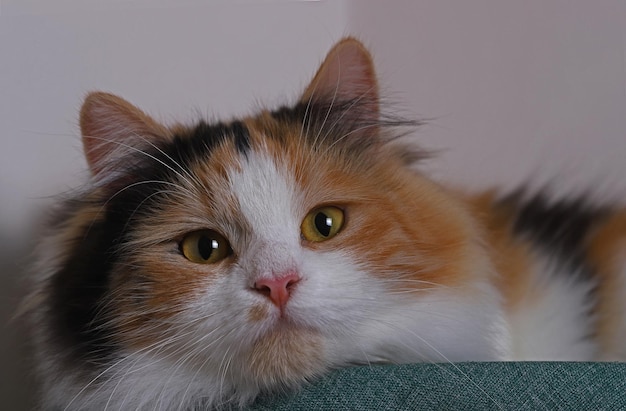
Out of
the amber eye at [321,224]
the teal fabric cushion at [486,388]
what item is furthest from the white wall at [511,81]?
the teal fabric cushion at [486,388]

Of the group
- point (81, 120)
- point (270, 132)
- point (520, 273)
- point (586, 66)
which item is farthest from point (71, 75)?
point (586, 66)

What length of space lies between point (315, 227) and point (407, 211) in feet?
0.71

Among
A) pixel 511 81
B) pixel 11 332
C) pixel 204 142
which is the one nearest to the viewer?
pixel 204 142

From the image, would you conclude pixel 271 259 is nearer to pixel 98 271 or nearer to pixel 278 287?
pixel 278 287

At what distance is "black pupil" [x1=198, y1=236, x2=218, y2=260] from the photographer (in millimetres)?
1225

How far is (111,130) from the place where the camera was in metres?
1.38

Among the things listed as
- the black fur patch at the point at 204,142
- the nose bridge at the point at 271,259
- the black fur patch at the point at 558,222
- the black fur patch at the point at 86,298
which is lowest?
the black fur patch at the point at 558,222

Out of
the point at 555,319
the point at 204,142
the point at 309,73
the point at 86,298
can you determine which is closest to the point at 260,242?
the point at 204,142

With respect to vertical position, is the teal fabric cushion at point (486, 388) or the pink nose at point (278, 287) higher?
the pink nose at point (278, 287)

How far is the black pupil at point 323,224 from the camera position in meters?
1.23

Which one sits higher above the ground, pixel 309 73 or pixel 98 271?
pixel 309 73

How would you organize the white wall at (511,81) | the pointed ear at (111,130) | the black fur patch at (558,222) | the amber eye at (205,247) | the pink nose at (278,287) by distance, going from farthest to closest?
the white wall at (511,81) < the black fur patch at (558,222) < the pointed ear at (111,130) < the amber eye at (205,247) < the pink nose at (278,287)

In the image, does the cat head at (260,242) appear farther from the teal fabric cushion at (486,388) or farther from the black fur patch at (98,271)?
the teal fabric cushion at (486,388)

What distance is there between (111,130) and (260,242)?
44cm
